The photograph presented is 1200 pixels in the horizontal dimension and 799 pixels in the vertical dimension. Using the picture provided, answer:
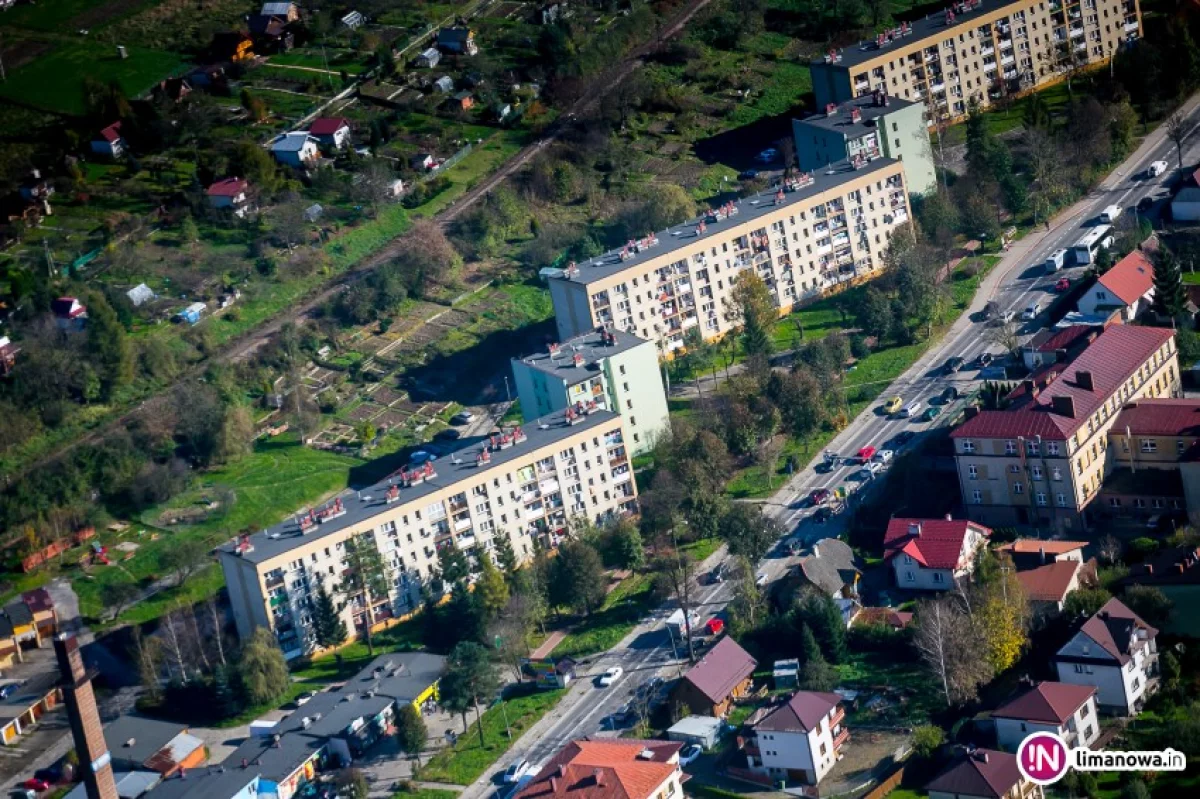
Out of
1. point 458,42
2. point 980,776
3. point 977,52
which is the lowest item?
point 980,776

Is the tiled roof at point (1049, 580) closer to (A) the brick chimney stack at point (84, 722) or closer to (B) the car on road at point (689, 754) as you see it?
(B) the car on road at point (689, 754)

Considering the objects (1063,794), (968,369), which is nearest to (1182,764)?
(1063,794)

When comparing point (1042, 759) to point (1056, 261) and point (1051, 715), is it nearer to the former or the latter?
point (1051, 715)

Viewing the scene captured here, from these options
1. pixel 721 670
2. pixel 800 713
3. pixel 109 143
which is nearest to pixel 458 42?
pixel 109 143

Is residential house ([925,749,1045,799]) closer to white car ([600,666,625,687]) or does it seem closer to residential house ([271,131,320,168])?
white car ([600,666,625,687])

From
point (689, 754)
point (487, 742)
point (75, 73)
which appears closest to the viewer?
point (689, 754)

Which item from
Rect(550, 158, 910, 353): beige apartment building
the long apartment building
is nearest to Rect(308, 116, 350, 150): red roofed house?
Rect(550, 158, 910, 353): beige apartment building
